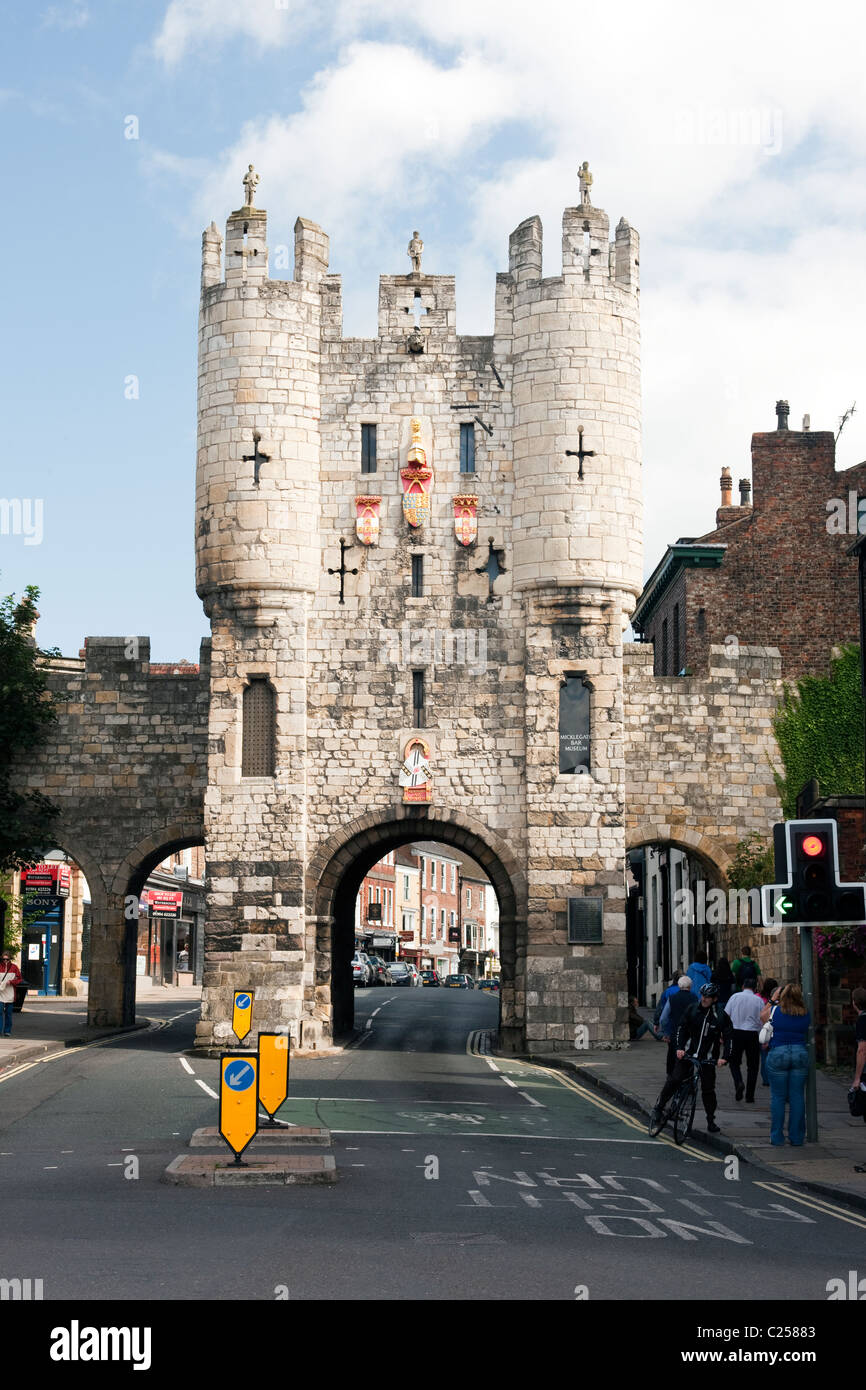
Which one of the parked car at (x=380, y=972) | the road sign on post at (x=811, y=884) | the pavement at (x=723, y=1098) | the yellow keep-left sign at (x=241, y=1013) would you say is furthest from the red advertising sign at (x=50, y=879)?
the road sign on post at (x=811, y=884)

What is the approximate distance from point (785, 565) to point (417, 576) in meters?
13.0

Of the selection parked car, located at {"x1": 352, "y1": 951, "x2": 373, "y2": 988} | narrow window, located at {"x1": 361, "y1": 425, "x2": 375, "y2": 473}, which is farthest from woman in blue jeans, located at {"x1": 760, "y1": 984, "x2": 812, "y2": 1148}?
parked car, located at {"x1": 352, "y1": 951, "x2": 373, "y2": 988}

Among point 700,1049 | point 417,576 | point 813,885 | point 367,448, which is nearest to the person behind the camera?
point 813,885

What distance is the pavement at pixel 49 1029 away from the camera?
2834 cm

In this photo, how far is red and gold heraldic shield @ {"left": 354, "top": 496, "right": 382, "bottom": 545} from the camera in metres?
31.5

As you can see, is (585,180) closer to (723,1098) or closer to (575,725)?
(575,725)

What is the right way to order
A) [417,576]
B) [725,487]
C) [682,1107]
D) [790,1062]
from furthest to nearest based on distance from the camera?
[725,487], [417,576], [682,1107], [790,1062]

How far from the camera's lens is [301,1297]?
347 inches

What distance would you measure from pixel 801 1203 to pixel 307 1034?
1709 cm

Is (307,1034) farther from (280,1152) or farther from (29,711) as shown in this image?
(280,1152)

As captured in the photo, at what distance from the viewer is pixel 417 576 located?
31547mm

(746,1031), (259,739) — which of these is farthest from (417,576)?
(746,1031)

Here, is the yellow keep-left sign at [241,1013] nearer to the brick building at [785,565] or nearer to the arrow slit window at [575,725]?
the arrow slit window at [575,725]

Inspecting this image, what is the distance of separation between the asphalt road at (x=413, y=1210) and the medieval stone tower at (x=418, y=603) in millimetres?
7209
